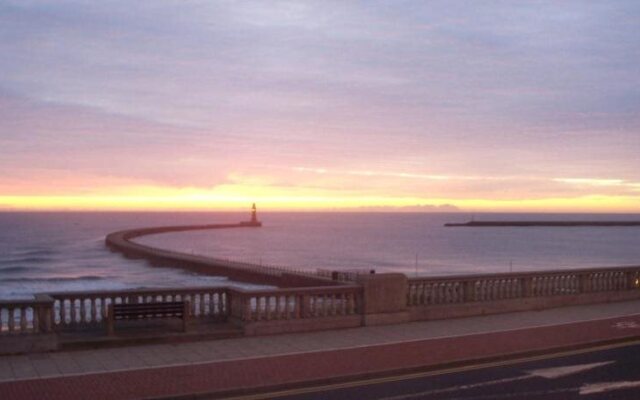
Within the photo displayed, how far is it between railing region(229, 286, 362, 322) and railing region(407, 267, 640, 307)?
1.82m

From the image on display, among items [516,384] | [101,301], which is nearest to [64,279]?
[101,301]

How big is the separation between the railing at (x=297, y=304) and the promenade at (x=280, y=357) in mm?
568

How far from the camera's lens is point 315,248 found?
15338 centimetres

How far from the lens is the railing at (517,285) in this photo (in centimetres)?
1861

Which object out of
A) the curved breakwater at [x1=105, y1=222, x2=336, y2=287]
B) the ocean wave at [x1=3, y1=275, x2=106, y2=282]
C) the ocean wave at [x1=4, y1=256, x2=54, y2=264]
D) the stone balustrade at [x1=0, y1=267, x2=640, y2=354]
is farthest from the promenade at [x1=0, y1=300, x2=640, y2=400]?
the ocean wave at [x1=4, y1=256, x2=54, y2=264]

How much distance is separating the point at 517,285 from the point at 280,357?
30.1ft

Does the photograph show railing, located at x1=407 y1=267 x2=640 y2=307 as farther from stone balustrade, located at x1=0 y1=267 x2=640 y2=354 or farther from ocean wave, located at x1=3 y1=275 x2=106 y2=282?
ocean wave, located at x1=3 y1=275 x2=106 y2=282

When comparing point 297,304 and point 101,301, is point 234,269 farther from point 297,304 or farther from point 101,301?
point 101,301

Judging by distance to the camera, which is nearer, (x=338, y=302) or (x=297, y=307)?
(x=297, y=307)

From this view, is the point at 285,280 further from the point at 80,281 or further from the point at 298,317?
the point at 298,317

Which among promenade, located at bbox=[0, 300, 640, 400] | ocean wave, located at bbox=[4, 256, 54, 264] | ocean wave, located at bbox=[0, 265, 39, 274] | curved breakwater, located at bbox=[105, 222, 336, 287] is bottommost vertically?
ocean wave, located at bbox=[0, 265, 39, 274]

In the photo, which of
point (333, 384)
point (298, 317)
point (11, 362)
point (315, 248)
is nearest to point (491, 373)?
point (333, 384)

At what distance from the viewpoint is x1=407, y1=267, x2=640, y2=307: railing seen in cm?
1861

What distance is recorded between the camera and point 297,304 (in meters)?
16.5
